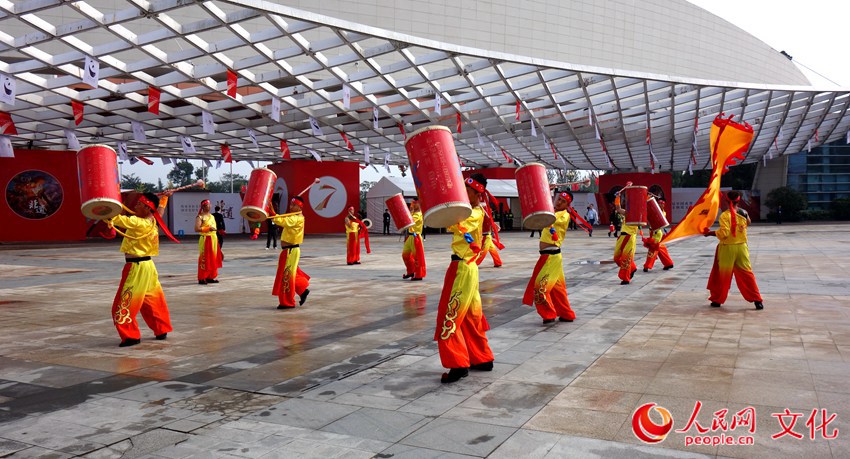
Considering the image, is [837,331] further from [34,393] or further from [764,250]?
[764,250]

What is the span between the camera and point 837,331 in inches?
252

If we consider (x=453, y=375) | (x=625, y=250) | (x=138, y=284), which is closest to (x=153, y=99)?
(x=138, y=284)

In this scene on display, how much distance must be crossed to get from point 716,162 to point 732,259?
5.11 feet

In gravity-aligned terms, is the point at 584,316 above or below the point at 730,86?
below

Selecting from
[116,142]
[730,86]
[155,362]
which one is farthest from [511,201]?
[155,362]

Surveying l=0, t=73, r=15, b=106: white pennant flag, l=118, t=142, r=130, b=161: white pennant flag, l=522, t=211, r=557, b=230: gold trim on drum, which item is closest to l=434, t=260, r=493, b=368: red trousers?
l=522, t=211, r=557, b=230: gold trim on drum

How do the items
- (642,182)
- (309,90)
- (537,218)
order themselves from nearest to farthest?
(537,218), (309,90), (642,182)

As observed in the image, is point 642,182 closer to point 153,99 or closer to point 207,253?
point 153,99

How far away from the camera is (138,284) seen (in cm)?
→ 654

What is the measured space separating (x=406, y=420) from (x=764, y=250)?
1753 centimetres

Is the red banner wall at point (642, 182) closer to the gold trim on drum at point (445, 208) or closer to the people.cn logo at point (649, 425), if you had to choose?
the gold trim on drum at point (445, 208)

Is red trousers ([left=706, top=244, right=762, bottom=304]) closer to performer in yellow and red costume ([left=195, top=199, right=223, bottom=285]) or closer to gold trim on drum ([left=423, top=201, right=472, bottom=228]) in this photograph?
gold trim on drum ([left=423, top=201, right=472, bottom=228])

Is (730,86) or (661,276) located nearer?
(661,276)

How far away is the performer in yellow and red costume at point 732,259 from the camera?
804cm
